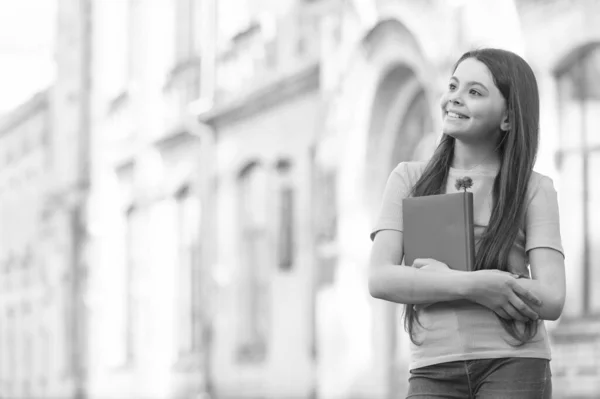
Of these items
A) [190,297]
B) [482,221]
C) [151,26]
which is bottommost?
[482,221]

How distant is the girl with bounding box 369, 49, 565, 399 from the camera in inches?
132

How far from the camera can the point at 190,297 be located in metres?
20.9

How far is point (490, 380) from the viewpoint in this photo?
3.33 meters

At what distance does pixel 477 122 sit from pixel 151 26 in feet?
66.0

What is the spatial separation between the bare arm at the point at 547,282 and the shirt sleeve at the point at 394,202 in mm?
356

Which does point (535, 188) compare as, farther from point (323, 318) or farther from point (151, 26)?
point (151, 26)

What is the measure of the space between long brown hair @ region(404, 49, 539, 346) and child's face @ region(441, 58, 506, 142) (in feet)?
0.07

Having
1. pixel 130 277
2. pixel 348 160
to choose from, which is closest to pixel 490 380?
pixel 348 160

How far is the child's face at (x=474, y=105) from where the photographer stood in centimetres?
349

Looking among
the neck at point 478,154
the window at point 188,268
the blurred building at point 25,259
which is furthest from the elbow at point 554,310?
the blurred building at point 25,259

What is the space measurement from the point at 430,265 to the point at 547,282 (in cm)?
28

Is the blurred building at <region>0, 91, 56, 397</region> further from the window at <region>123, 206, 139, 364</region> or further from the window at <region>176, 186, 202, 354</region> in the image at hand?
the window at <region>176, 186, 202, 354</region>

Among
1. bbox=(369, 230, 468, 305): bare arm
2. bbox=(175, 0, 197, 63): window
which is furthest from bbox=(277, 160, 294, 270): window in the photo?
bbox=(369, 230, 468, 305): bare arm

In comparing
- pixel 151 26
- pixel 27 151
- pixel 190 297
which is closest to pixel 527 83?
pixel 190 297
